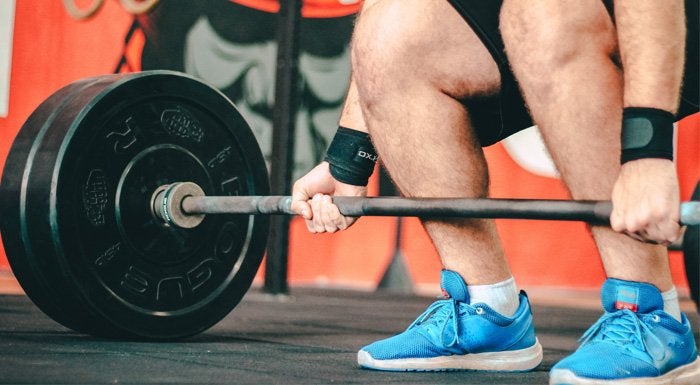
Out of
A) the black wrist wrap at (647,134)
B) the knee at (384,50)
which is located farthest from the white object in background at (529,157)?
the black wrist wrap at (647,134)

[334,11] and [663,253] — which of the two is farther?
[334,11]

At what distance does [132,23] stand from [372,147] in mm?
Result: 2161

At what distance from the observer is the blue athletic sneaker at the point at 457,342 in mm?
1211

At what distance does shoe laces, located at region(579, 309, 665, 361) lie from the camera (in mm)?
1044

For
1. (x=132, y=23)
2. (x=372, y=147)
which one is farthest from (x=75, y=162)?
(x=132, y=23)

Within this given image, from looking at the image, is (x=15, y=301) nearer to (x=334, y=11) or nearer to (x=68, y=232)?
(x=68, y=232)

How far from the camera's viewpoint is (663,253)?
1.11m

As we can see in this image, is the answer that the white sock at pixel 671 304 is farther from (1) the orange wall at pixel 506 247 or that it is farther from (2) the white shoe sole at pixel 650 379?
(1) the orange wall at pixel 506 247

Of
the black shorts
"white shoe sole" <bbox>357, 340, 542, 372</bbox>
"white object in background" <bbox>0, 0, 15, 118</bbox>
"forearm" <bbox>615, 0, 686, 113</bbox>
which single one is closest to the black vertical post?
"white object in background" <bbox>0, 0, 15, 118</bbox>

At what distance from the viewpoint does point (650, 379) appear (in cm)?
104

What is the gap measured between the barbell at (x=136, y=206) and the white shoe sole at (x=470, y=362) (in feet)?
0.66

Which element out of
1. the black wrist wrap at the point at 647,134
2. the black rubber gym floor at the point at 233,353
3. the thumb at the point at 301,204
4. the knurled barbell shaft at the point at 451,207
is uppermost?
the black wrist wrap at the point at 647,134

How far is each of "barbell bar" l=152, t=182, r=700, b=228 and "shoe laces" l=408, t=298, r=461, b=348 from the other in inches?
5.9

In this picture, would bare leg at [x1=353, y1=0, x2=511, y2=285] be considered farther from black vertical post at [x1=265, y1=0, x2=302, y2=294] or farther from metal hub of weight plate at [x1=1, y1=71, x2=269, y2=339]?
black vertical post at [x1=265, y1=0, x2=302, y2=294]
